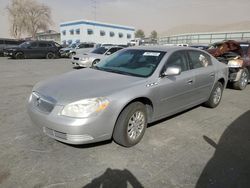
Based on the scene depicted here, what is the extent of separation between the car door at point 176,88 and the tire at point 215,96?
3.05 feet

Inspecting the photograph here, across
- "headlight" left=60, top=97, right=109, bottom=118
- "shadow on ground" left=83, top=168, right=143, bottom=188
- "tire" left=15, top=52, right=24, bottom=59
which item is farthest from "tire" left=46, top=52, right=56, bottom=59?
"shadow on ground" left=83, top=168, right=143, bottom=188

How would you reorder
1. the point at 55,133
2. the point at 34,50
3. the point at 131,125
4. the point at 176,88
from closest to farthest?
the point at 55,133 → the point at 131,125 → the point at 176,88 → the point at 34,50

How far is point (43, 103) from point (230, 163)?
9.33 feet

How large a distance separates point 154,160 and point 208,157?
831 mm

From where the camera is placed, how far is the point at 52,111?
2.94 metres

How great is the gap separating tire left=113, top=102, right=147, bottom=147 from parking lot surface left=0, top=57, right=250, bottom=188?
15 cm

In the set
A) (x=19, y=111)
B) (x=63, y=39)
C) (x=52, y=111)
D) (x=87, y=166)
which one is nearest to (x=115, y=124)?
(x=87, y=166)

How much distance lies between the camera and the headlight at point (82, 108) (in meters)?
2.83

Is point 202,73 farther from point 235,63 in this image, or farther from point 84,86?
point 235,63

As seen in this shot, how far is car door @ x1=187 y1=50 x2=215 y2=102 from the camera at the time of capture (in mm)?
4551

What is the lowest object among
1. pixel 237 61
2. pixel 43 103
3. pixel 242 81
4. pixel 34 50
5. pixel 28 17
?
pixel 242 81

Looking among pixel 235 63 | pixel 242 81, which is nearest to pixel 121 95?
pixel 235 63

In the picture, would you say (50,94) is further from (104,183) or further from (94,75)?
(104,183)

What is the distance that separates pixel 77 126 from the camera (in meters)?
2.80
